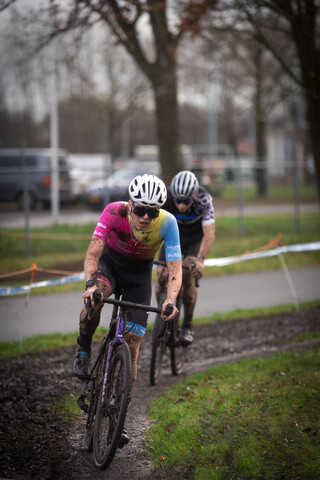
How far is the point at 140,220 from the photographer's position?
4.72m

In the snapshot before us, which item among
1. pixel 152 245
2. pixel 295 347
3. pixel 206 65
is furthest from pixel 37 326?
pixel 206 65

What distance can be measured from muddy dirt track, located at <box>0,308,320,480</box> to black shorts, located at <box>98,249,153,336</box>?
3.98 ft

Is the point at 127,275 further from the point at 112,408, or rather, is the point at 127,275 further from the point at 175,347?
the point at 175,347

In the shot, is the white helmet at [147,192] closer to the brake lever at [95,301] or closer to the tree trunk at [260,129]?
the brake lever at [95,301]

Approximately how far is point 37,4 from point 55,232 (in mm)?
6253


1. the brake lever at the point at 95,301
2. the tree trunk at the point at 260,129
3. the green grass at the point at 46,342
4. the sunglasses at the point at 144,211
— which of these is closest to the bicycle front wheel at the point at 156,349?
the green grass at the point at 46,342

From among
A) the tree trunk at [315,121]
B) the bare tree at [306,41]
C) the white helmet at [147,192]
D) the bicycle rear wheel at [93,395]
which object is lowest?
the bicycle rear wheel at [93,395]

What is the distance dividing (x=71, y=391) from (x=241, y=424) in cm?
190

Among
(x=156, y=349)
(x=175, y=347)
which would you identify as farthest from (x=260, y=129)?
(x=156, y=349)

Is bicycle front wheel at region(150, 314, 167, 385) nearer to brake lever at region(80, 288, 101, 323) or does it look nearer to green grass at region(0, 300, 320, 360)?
green grass at region(0, 300, 320, 360)

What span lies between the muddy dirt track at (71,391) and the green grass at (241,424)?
0.21 meters

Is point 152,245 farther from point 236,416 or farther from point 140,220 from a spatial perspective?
point 236,416

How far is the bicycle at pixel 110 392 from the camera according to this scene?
4.20 meters

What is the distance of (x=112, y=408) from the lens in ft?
14.3
